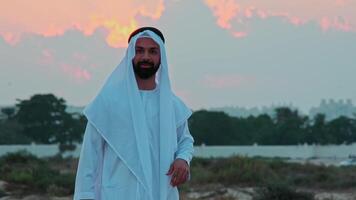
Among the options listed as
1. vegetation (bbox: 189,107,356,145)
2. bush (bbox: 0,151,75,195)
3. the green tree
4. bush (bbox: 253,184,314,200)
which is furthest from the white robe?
the green tree

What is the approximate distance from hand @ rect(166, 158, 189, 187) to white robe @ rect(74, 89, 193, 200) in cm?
5

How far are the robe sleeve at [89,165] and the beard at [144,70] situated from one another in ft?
1.12

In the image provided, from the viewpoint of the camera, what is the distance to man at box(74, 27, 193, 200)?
3.36 meters

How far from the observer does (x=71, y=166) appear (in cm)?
2953

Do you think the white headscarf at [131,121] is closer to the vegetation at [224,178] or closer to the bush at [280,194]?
the bush at [280,194]

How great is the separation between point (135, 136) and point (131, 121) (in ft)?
0.24

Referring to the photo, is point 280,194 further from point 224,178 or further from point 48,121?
point 48,121

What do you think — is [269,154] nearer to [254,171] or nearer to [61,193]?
[254,171]

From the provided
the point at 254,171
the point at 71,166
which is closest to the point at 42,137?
the point at 71,166

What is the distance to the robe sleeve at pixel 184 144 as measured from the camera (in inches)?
138

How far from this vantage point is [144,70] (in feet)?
11.5

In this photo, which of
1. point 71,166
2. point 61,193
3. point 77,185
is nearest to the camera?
point 77,185

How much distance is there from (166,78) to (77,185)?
0.67 meters

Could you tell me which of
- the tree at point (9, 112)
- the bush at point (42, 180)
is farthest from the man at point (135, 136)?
the tree at point (9, 112)
